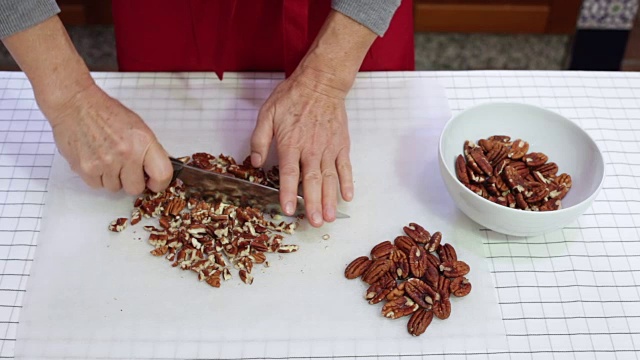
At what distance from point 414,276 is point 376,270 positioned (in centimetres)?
6

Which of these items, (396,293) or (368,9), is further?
(368,9)

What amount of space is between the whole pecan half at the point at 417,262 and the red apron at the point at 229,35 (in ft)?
1.46

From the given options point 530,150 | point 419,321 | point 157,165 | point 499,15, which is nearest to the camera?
point 419,321

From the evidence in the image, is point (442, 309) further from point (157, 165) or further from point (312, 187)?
point (157, 165)

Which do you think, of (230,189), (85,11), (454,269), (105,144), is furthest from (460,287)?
(85,11)

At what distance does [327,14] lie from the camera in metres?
1.31

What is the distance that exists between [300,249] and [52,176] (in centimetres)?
46

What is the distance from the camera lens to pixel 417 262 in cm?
107

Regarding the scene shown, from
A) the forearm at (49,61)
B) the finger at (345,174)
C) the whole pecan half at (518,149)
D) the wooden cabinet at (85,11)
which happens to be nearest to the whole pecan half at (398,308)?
the finger at (345,174)

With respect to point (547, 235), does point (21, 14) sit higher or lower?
higher

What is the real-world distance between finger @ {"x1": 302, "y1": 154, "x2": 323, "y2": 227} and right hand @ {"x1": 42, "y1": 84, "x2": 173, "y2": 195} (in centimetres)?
22

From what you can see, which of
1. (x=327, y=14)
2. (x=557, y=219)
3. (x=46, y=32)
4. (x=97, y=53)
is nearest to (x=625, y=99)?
(x=557, y=219)

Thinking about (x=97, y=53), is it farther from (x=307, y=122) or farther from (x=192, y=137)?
(x=307, y=122)

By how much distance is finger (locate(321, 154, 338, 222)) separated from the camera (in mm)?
1108
